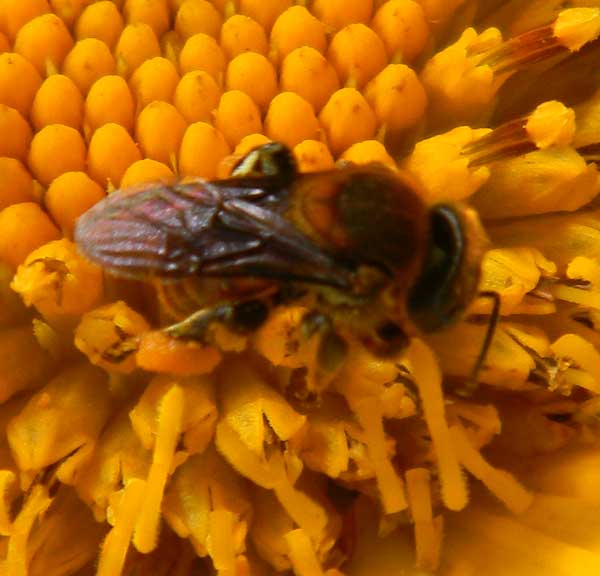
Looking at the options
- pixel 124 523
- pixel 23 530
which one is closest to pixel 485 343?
pixel 124 523

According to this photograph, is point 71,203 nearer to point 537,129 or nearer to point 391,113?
A: point 391,113

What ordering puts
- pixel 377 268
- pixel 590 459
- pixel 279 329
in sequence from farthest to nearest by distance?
1. pixel 590 459
2. pixel 279 329
3. pixel 377 268

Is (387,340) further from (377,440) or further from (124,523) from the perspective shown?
(124,523)

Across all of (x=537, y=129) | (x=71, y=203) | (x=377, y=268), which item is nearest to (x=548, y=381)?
(x=537, y=129)

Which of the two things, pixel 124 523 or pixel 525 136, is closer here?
pixel 124 523

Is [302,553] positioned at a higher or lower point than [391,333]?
lower

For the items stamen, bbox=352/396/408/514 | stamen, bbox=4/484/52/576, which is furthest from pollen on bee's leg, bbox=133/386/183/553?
stamen, bbox=352/396/408/514
